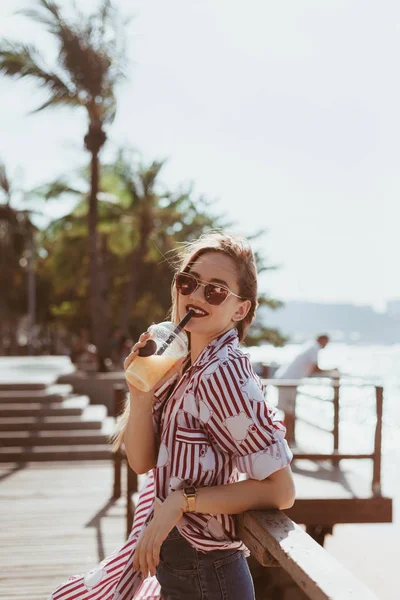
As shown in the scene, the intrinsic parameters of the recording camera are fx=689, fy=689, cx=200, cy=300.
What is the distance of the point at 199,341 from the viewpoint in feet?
6.06

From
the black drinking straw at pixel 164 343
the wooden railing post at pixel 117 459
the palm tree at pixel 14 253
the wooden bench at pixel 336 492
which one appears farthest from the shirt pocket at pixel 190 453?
the palm tree at pixel 14 253

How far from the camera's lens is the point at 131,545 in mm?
1840

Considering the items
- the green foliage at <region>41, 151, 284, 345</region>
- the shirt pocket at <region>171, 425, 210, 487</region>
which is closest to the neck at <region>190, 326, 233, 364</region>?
the shirt pocket at <region>171, 425, 210, 487</region>

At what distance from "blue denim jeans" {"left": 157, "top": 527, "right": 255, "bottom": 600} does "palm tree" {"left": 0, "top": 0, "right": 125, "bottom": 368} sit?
14.5 meters

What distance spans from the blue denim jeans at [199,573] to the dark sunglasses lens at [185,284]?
61 cm

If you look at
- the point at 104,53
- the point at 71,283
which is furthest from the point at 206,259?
the point at 71,283

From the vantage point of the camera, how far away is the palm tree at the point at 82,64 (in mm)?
15633

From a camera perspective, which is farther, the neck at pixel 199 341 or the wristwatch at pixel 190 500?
the neck at pixel 199 341

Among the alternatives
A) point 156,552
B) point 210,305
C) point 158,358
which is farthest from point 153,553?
point 210,305

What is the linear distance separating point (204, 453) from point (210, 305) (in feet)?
1.27

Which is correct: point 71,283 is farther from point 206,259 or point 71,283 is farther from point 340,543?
point 206,259

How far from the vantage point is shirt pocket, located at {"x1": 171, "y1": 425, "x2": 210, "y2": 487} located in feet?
5.37

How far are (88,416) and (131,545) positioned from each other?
9.41 meters

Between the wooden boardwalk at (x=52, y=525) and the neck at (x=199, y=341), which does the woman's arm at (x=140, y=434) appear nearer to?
the neck at (x=199, y=341)
